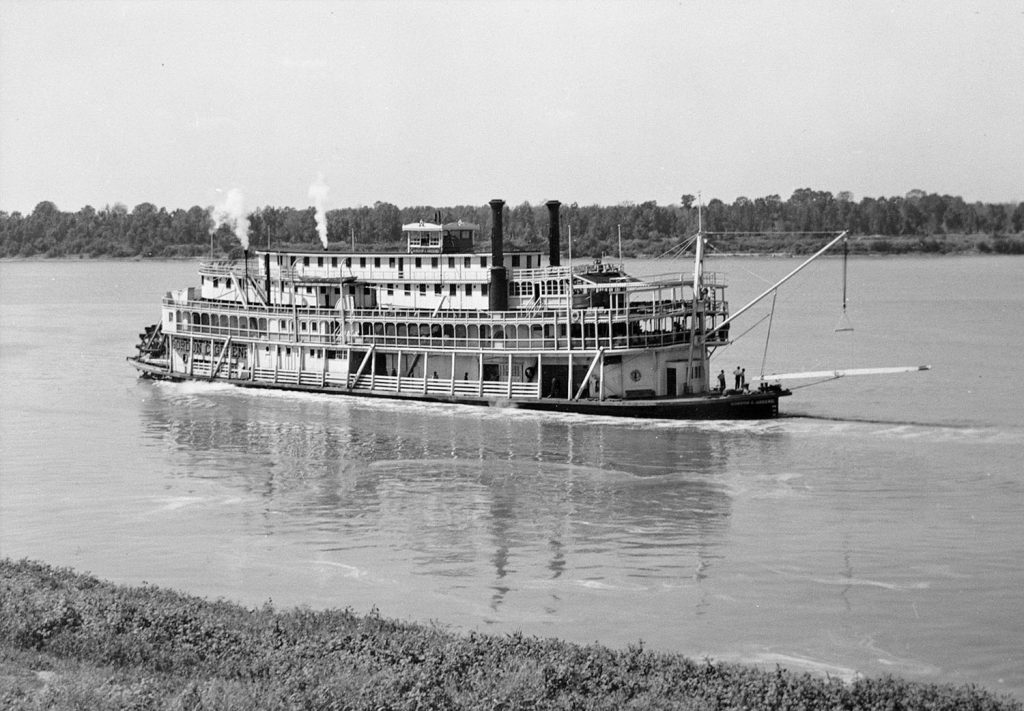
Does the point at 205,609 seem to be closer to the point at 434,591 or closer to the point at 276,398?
the point at 434,591

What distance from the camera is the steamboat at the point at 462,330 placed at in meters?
48.8

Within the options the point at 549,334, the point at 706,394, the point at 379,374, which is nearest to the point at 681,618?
the point at 706,394

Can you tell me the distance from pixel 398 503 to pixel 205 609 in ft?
41.2

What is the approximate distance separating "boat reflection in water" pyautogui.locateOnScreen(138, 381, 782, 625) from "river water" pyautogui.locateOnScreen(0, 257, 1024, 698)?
13 centimetres

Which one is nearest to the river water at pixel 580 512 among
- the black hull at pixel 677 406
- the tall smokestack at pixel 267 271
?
the black hull at pixel 677 406

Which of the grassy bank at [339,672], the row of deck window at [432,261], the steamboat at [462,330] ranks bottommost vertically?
the grassy bank at [339,672]

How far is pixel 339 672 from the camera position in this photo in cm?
1919

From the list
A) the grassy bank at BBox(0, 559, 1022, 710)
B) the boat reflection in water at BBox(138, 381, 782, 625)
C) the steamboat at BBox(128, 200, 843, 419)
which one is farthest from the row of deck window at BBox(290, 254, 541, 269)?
the grassy bank at BBox(0, 559, 1022, 710)

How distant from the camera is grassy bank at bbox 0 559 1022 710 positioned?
1805 cm

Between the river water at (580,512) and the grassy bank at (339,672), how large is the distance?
342cm

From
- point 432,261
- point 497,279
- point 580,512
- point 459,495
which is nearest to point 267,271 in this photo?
point 432,261

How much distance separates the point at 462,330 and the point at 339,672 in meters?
34.5

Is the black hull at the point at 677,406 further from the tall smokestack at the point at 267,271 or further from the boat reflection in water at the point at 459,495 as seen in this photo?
the tall smokestack at the point at 267,271

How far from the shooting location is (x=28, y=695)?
17562 millimetres
